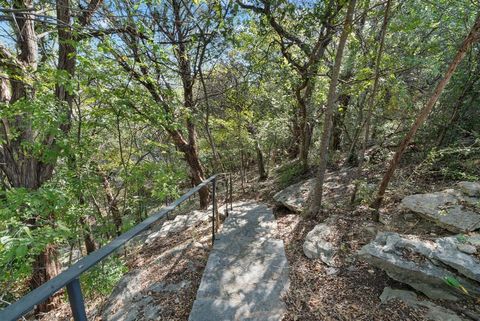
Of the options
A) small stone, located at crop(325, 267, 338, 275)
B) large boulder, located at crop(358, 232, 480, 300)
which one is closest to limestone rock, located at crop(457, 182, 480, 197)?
large boulder, located at crop(358, 232, 480, 300)

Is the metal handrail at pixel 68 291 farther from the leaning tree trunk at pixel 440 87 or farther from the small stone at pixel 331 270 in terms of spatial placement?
the leaning tree trunk at pixel 440 87

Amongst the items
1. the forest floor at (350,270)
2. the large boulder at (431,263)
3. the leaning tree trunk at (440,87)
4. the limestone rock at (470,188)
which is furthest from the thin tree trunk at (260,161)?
the large boulder at (431,263)

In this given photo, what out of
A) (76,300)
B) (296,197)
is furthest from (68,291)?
(296,197)

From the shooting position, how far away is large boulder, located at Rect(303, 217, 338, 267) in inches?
115

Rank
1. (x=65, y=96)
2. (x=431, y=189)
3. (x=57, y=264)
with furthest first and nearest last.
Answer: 1. (x=57, y=264)
2. (x=65, y=96)
3. (x=431, y=189)

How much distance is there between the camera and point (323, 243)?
3.13m

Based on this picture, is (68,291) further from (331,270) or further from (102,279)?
(102,279)

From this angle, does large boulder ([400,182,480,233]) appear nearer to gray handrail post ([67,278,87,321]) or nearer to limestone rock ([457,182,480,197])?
limestone rock ([457,182,480,197])

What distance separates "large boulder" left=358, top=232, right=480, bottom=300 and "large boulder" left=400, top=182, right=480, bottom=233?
0.95 ft

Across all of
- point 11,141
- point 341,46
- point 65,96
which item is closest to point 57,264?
point 11,141

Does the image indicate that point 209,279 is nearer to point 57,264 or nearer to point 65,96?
point 57,264

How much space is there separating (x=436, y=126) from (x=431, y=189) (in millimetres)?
1564

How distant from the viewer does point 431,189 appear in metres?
3.67

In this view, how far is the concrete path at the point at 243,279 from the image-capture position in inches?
84.2
